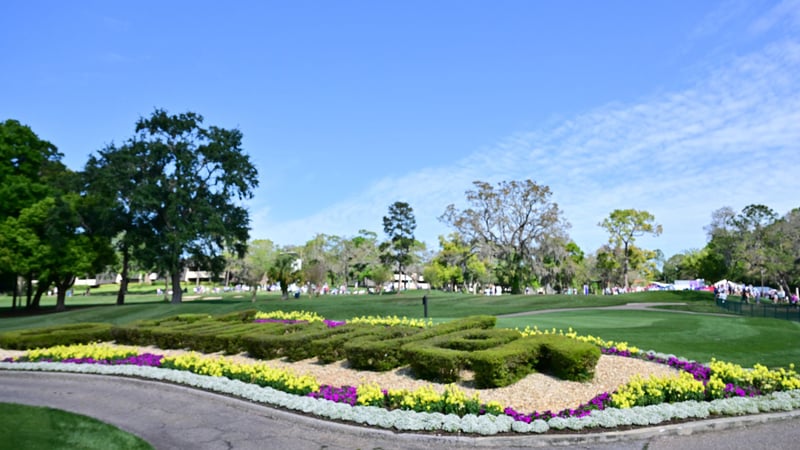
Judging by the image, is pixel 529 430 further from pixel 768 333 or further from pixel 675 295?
pixel 675 295

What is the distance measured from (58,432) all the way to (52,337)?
11.0m

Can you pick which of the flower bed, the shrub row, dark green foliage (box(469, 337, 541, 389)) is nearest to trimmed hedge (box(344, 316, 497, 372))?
the shrub row

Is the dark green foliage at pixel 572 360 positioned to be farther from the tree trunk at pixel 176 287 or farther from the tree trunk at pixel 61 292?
the tree trunk at pixel 61 292

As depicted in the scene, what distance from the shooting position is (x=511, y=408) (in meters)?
7.78

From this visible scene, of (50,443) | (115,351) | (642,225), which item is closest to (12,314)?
(115,351)

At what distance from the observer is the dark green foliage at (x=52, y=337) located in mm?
16117

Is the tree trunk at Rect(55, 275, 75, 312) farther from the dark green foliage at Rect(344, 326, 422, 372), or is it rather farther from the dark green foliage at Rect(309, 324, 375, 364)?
the dark green foliage at Rect(344, 326, 422, 372)

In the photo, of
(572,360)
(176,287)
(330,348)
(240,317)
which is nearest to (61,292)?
(176,287)

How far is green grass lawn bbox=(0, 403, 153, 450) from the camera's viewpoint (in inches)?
260

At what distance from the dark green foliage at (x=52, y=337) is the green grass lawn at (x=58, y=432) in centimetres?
850

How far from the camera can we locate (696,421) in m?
7.43

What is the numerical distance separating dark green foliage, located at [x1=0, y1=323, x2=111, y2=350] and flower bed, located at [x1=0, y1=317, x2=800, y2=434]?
8071 millimetres

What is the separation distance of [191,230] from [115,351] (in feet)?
70.0

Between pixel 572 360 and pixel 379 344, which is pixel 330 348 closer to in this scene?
pixel 379 344
